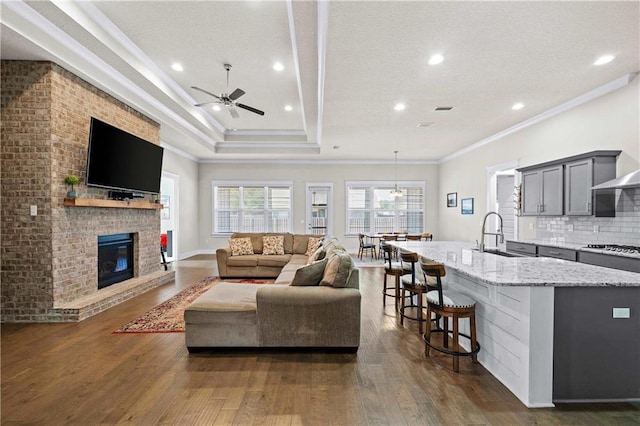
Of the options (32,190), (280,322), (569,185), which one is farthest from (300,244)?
(569,185)

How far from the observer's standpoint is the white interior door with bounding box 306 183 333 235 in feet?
33.5

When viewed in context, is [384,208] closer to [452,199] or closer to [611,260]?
[452,199]

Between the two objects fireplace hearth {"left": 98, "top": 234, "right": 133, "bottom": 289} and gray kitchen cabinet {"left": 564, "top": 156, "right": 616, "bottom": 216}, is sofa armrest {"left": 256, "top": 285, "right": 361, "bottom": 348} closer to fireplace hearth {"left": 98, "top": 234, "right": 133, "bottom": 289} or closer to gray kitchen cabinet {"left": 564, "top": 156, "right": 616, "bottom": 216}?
fireplace hearth {"left": 98, "top": 234, "right": 133, "bottom": 289}

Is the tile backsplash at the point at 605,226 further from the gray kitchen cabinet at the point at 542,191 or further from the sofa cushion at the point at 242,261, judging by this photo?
the sofa cushion at the point at 242,261

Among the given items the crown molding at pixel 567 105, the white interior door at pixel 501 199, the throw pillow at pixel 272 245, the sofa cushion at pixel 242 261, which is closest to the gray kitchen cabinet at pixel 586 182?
the crown molding at pixel 567 105

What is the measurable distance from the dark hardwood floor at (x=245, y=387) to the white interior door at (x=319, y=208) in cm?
683

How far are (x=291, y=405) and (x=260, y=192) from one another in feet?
27.5

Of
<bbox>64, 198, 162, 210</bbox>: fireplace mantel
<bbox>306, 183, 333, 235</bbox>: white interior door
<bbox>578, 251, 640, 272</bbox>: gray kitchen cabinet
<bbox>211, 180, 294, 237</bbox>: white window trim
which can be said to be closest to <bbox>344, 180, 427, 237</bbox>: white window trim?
<bbox>306, 183, 333, 235</bbox>: white interior door

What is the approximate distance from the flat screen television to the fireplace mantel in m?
0.21

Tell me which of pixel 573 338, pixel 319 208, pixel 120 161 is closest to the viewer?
pixel 573 338

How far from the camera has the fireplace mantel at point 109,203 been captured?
3955 millimetres

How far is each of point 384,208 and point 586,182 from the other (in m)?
6.37

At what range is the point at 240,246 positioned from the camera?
6.53m

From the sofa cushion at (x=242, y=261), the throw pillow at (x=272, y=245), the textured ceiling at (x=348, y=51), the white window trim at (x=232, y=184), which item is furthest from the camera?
the white window trim at (x=232, y=184)
